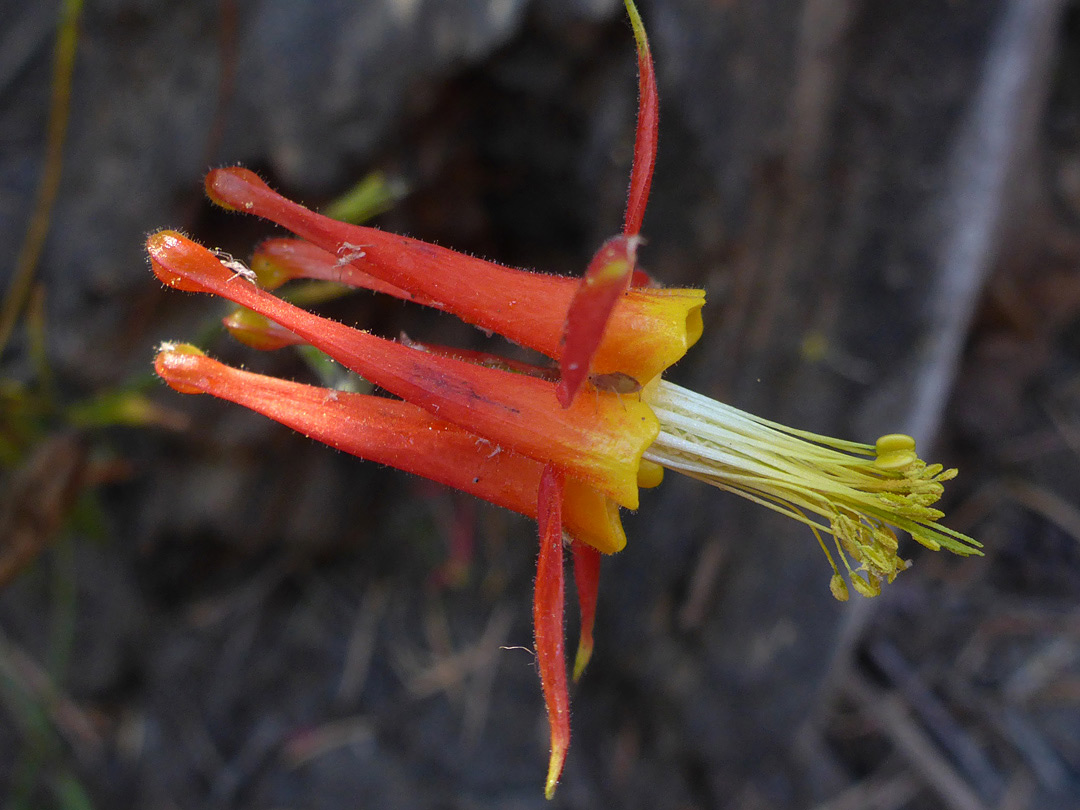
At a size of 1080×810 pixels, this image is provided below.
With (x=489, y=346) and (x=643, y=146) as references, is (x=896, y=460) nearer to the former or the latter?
(x=643, y=146)

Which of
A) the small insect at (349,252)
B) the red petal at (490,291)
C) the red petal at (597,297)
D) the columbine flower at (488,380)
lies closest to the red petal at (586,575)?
the columbine flower at (488,380)

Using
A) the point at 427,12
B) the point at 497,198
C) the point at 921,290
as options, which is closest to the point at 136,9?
the point at 427,12

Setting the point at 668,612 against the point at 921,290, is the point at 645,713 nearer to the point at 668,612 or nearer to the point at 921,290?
the point at 668,612

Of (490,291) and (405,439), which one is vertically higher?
(490,291)

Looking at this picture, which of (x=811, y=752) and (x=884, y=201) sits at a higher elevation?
(x=884, y=201)

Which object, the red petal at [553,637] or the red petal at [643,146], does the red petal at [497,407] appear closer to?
the red petal at [553,637]

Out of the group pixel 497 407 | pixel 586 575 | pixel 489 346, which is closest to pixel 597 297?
pixel 497 407

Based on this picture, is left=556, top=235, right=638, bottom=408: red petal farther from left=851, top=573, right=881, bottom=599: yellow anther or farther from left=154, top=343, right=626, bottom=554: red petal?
left=851, top=573, right=881, bottom=599: yellow anther
